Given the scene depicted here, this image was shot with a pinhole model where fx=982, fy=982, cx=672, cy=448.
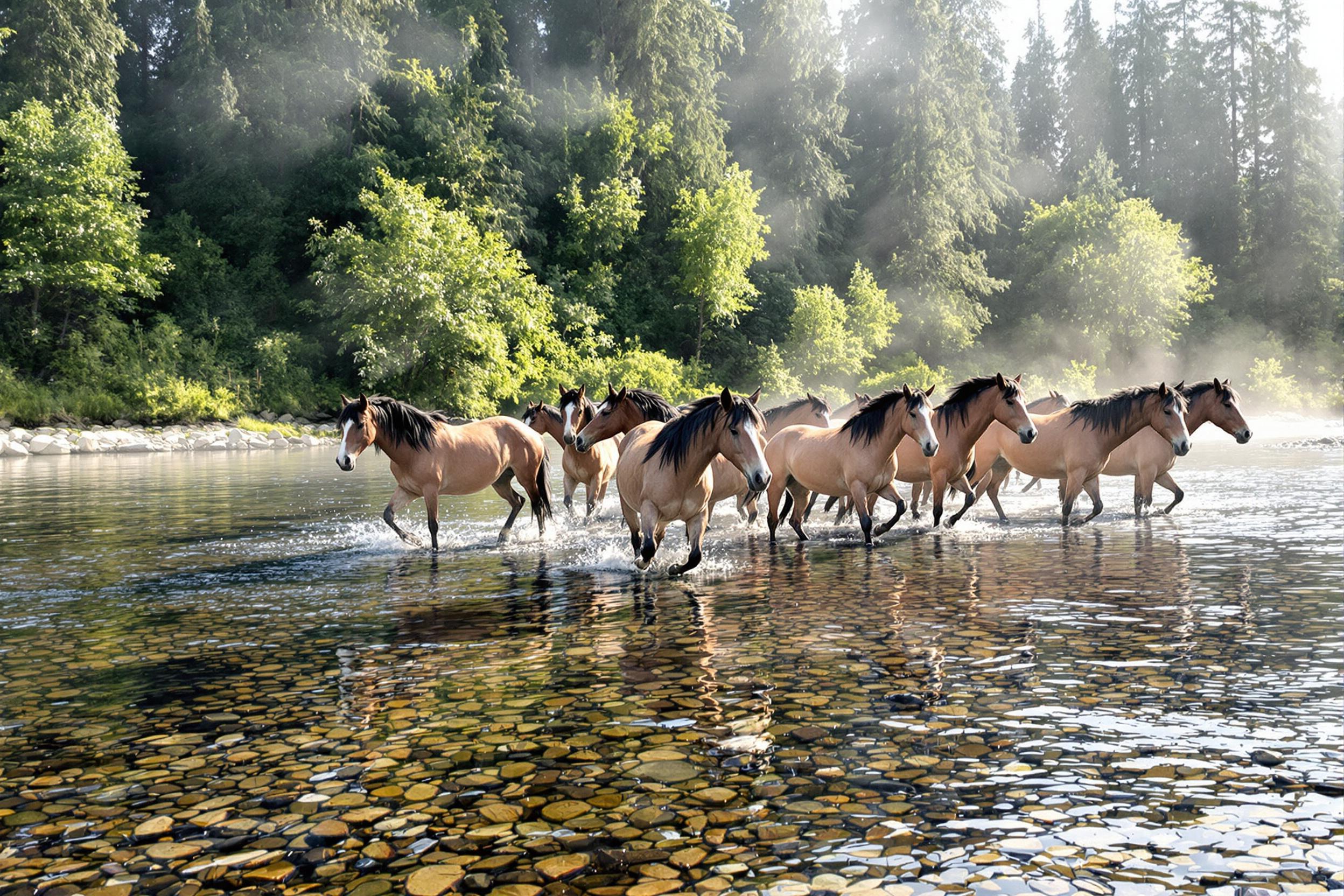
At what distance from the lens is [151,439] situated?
35.7m

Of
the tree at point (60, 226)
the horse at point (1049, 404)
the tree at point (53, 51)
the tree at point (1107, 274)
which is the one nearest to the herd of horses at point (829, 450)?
the horse at point (1049, 404)

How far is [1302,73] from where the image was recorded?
7112 cm

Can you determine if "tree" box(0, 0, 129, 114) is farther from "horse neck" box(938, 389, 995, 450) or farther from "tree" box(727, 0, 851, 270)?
"horse neck" box(938, 389, 995, 450)

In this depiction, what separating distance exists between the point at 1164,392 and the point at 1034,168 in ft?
234

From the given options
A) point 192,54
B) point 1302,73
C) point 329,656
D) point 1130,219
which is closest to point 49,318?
point 192,54

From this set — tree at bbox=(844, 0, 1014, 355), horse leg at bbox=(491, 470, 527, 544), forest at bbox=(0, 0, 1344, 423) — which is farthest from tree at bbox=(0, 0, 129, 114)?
tree at bbox=(844, 0, 1014, 355)

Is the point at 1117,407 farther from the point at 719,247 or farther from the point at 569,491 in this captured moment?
the point at 719,247

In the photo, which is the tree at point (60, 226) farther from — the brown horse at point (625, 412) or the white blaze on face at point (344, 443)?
the brown horse at point (625, 412)

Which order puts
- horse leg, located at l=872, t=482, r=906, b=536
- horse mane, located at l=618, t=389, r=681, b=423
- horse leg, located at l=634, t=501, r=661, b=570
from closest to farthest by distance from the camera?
horse leg, located at l=634, t=501, r=661, b=570, horse mane, located at l=618, t=389, r=681, b=423, horse leg, located at l=872, t=482, r=906, b=536

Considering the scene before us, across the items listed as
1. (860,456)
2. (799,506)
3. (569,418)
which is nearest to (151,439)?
(569,418)

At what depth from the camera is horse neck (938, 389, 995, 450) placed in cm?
1249

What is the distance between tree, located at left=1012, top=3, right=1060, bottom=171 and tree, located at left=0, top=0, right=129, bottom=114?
65.8 metres

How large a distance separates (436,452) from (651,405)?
2.72 m

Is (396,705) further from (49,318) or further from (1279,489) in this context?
(49,318)
